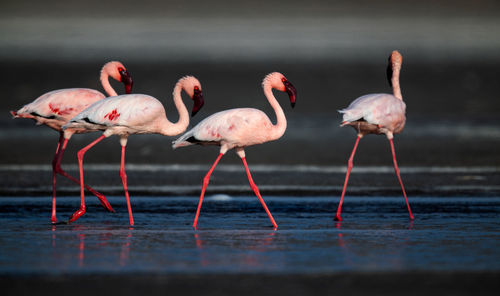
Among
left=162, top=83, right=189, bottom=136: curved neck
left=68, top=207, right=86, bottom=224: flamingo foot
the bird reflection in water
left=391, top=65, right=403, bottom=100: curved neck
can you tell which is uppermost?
left=391, top=65, right=403, bottom=100: curved neck

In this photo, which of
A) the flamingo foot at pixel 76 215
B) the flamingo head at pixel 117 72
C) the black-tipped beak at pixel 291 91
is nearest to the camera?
the flamingo foot at pixel 76 215

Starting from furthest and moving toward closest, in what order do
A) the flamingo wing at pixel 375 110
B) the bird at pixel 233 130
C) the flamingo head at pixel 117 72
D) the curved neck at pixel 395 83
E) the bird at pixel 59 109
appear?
the curved neck at pixel 395 83, the flamingo head at pixel 117 72, the bird at pixel 59 109, the flamingo wing at pixel 375 110, the bird at pixel 233 130

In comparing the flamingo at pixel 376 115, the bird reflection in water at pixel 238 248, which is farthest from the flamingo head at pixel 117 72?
the bird reflection in water at pixel 238 248

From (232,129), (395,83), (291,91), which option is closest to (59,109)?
(232,129)

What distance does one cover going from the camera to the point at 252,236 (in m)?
9.23

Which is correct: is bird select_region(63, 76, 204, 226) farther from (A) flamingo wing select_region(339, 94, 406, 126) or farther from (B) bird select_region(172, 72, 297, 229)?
(A) flamingo wing select_region(339, 94, 406, 126)

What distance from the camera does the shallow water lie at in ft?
25.5

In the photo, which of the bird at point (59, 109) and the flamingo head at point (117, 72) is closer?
the bird at point (59, 109)

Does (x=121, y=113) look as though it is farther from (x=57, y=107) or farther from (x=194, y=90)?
(x=57, y=107)

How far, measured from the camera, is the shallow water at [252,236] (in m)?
7.76

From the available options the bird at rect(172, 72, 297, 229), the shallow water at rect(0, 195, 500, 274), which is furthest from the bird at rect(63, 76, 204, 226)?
the shallow water at rect(0, 195, 500, 274)

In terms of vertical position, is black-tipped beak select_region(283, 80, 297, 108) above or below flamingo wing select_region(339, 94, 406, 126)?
above

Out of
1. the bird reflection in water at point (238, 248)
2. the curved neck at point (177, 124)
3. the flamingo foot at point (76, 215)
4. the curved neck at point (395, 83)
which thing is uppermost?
the curved neck at point (395, 83)

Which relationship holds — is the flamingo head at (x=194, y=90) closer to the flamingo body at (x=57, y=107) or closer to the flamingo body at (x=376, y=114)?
the flamingo body at (x=57, y=107)
